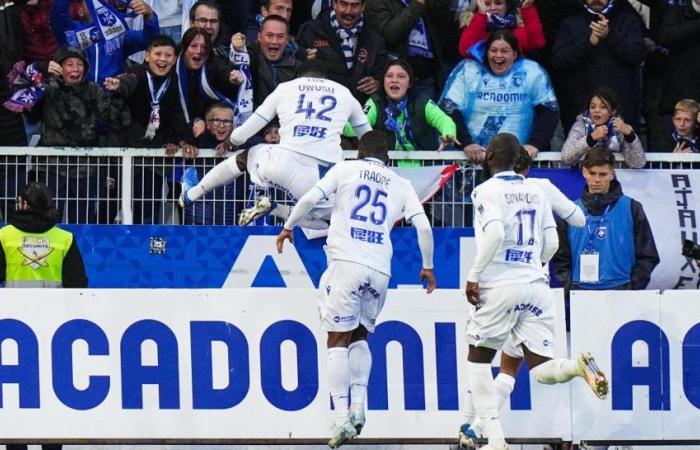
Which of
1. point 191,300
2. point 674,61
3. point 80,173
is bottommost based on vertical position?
point 191,300

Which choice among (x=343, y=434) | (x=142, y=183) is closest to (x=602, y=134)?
(x=142, y=183)

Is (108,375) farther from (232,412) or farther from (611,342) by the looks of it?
(611,342)

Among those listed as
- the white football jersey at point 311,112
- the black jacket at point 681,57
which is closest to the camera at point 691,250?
the black jacket at point 681,57

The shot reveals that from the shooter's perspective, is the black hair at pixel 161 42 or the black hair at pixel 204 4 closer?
the black hair at pixel 161 42

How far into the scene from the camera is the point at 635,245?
15211mm

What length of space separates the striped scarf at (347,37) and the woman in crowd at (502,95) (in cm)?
100

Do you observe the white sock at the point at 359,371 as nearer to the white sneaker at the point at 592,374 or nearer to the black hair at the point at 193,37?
the white sneaker at the point at 592,374

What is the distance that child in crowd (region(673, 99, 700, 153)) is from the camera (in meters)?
16.1

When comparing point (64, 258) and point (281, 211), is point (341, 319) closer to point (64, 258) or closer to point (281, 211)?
point (281, 211)

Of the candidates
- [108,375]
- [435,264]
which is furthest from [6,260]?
[435,264]

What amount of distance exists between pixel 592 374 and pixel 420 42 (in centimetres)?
532

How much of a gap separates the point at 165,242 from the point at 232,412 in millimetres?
2478

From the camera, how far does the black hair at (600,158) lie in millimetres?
15109

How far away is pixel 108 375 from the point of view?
13883 millimetres
